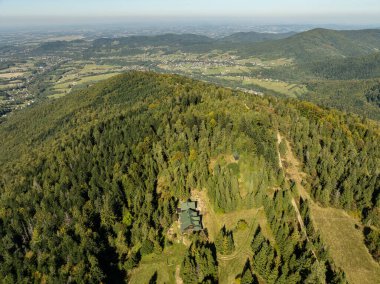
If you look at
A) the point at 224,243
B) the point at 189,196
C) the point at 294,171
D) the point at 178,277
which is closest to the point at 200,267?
the point at 178,277

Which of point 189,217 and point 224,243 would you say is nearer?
point 224,243

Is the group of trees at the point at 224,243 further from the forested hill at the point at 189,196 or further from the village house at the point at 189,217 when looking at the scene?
the village house at the point at 189,217

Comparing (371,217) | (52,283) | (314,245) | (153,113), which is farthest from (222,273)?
(153,113)

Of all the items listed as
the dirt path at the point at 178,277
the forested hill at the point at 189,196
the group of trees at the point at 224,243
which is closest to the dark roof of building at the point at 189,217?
the forested hill at the point at 189,196

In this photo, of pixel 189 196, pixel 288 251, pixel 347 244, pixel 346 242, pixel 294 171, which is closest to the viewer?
pixel 288 251

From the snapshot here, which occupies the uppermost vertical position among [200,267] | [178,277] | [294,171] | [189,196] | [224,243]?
[294,171]

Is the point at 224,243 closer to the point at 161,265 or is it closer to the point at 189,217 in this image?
the point at 189,217

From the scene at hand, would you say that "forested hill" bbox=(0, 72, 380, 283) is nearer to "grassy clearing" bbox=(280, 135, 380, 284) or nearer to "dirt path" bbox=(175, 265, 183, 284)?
"dirt path" bbox=(175, 265, 183, 284)

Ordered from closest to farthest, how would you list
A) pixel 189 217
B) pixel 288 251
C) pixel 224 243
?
pixel 288 251 < pixel 224 243 < pixel 189 217

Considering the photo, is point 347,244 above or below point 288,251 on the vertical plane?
below

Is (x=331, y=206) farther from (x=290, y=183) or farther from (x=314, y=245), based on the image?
(x=314, y=245)
